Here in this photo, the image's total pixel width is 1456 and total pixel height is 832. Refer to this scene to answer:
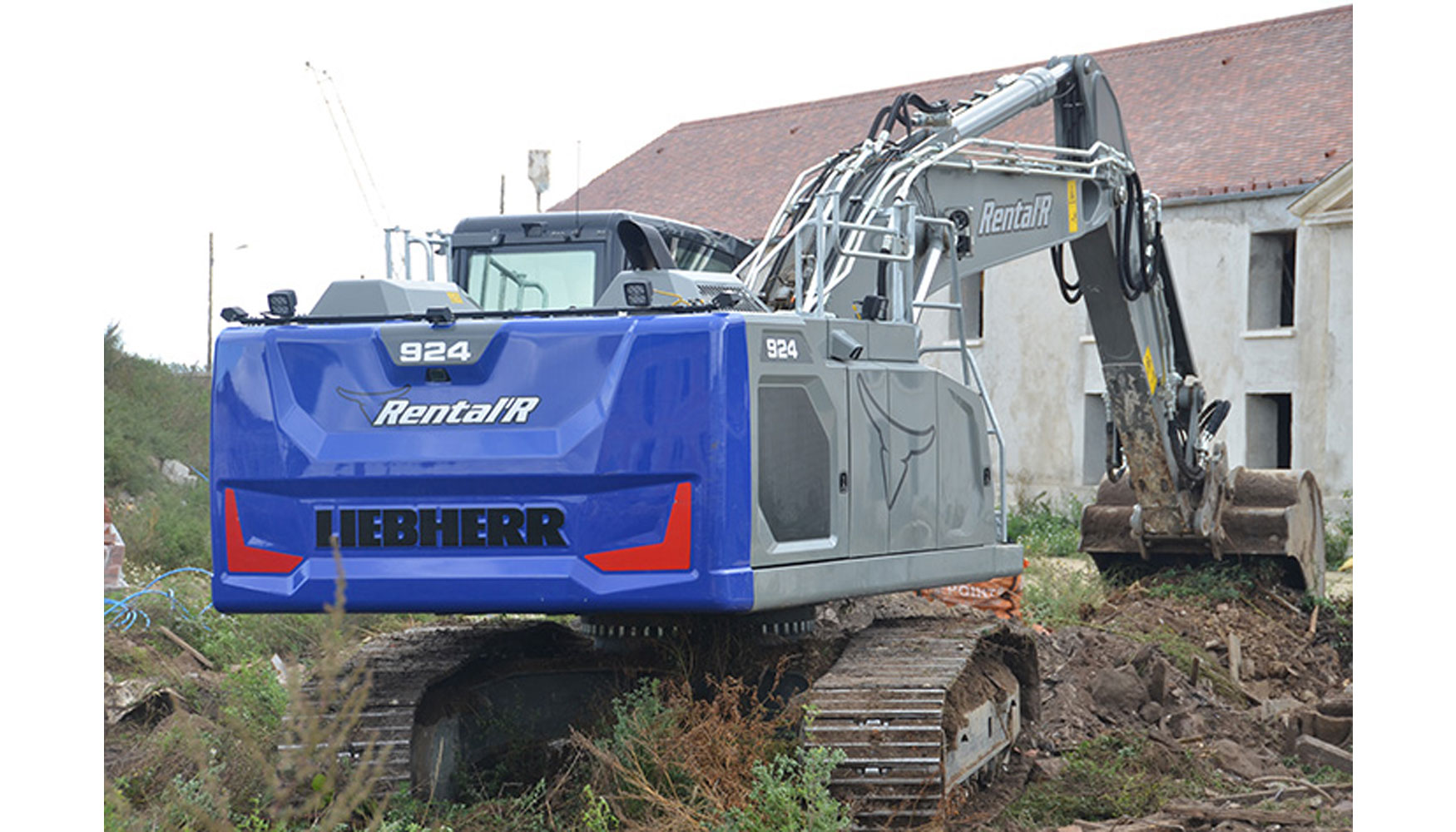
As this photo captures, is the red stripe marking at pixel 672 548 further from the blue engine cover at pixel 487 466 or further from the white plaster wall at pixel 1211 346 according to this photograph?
the white plaster wall at pixel 1211 346

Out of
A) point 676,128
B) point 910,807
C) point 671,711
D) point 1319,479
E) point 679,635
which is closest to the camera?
point 910,807

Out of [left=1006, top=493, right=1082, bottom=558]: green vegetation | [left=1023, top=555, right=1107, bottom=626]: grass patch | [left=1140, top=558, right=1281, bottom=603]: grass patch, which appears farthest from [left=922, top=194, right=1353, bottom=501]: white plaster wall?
[left=1140, top=558, right=1281, bottom=603]: grass patch

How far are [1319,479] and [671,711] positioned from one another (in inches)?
756

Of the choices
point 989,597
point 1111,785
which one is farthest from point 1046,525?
point 1111,785

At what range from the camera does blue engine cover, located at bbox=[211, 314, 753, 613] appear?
20.6 feet

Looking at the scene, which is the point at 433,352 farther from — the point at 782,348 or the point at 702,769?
the point at 702,769

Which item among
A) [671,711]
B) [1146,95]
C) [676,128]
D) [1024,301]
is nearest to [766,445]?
[671,711]

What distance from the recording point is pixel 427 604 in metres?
6.58

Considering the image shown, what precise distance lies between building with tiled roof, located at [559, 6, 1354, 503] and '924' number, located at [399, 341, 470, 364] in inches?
742

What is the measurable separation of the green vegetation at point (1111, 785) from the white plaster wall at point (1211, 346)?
45.0 ft

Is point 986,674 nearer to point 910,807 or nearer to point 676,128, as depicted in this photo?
point 910,807

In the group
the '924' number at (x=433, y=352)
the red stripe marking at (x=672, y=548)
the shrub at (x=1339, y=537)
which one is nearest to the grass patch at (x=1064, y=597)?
the red stripe marking at (x=672, y=548)

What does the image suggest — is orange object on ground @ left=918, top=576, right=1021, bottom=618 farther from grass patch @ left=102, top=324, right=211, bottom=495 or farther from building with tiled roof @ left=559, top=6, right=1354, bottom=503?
grass patch @ left=102, top=324, right=211, bottom=495

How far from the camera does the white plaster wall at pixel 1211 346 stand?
24.2 m
